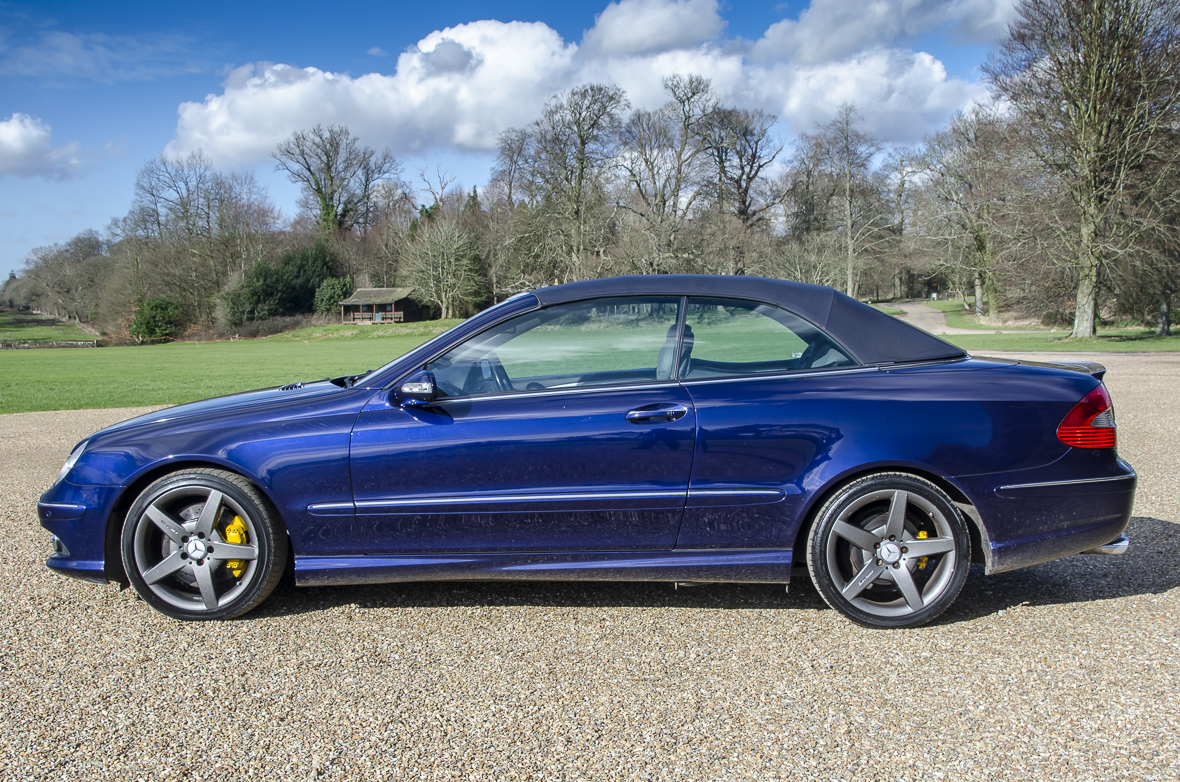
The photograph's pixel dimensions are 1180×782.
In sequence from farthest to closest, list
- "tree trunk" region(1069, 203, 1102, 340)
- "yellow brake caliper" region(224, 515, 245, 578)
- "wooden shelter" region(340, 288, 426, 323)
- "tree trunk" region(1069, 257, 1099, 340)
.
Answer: "wooden shelter" region(340, 288, 426, 323) → "tree trunk" region(1069, 257, 1099, 340) → "tree trunk" region(1069, 203, 1102, 340) → "yellow brake caliper" region(224, 515, 245, 578)

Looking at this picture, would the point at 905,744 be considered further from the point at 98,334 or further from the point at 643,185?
the point at 98,334

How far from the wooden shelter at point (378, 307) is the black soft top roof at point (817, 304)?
2552 inches

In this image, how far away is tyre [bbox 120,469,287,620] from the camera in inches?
129

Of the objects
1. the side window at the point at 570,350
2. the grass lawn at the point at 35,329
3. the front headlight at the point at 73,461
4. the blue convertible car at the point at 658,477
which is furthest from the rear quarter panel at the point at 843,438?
the grass lawn at the point at 35,329

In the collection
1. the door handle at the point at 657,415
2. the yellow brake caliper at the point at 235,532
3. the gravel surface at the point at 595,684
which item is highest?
the door handle at the point at 657,415

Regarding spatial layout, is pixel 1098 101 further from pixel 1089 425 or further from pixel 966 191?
pixel 1089 425

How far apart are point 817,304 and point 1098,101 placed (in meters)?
28.6

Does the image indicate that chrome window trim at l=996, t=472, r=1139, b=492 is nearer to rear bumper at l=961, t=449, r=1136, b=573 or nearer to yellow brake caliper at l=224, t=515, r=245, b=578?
rear bumper at l=961, t=449, r=1136, b=573

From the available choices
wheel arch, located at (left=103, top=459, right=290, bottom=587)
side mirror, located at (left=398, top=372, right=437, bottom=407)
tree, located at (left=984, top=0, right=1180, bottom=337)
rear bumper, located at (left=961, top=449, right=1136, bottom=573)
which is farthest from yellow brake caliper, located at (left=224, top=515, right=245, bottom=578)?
tree, located at (left=984, top=0, right=1180, bottom=337)

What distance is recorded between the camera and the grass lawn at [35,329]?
217ft

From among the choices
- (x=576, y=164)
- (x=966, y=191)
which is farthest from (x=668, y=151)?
(x=966, y=191)

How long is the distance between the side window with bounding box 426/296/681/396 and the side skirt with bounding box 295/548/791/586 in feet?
2.45

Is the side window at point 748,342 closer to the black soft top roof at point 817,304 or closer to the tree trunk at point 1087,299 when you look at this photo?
the black soft top roof at point 817,304

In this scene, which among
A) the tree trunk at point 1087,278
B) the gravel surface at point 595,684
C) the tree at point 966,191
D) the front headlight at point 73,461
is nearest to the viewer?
the gravel surface at point 595,684
